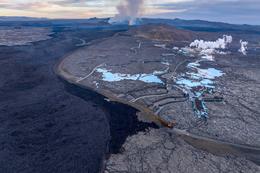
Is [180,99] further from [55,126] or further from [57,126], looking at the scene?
[55,126]

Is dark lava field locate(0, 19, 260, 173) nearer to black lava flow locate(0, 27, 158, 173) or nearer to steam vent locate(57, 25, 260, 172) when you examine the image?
black lava flow locate(0, 27, 158, 173)

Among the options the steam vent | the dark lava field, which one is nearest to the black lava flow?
the dark lava field

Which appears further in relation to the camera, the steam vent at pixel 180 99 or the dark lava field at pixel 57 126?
the steam vent at pixel 180 99

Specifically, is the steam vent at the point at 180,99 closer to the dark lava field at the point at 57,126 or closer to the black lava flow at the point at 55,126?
the dark lava field at the point at 57,126

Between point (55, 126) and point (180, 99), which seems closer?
point (55, 126)

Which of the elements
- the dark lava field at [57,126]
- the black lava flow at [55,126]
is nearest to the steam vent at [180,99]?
the dark lava field at [57,126]

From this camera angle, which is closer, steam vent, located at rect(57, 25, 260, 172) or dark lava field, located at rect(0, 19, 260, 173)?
dark lava field, located at rect(0, 19, 260, 173)

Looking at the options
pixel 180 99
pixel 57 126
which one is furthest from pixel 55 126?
pixel 180 99

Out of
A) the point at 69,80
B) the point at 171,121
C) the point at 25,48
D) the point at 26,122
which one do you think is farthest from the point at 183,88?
the point at 25,48
